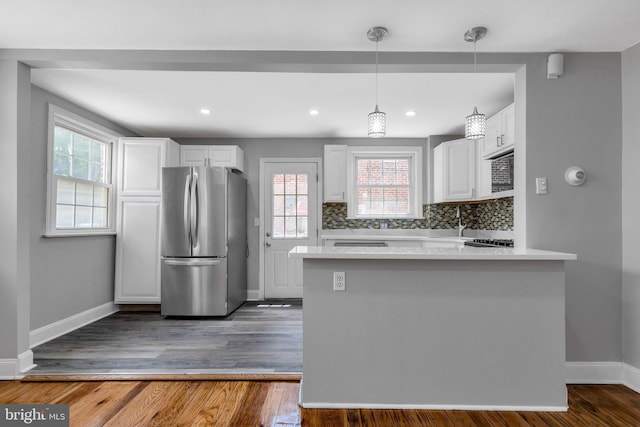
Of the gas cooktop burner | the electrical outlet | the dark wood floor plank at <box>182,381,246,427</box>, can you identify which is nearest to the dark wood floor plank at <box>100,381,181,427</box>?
the dark wood floor plank at <box>182,381,246,427</box>

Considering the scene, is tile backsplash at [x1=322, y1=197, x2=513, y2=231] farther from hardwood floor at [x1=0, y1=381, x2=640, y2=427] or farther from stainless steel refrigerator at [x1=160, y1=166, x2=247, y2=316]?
hardwood floor at [x1=0, y1=381, x2=640, y2=427]

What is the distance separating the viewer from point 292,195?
5.05m

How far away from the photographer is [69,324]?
356 centimetres

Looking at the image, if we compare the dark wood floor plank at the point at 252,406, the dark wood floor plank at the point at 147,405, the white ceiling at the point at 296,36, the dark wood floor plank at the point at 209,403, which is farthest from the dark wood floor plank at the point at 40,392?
the white ceiling at the point at 296,36

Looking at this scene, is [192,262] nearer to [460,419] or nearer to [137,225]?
[137,225]

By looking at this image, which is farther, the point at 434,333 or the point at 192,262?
the point at 192,262

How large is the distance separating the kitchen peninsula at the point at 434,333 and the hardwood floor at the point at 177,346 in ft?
2.22

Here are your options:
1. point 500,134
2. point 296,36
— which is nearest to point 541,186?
point 500,134

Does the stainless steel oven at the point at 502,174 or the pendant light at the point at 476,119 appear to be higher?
the pendant light at the point at 476,119

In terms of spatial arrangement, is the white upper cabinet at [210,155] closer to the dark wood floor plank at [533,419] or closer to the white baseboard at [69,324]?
the white baseboard at [69,324]

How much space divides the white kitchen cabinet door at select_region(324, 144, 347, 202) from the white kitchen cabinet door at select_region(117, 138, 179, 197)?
2088 millimetres

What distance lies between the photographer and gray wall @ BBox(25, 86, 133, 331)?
3.15m

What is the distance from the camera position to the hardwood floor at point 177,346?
2.64 m

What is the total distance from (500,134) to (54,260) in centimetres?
454
